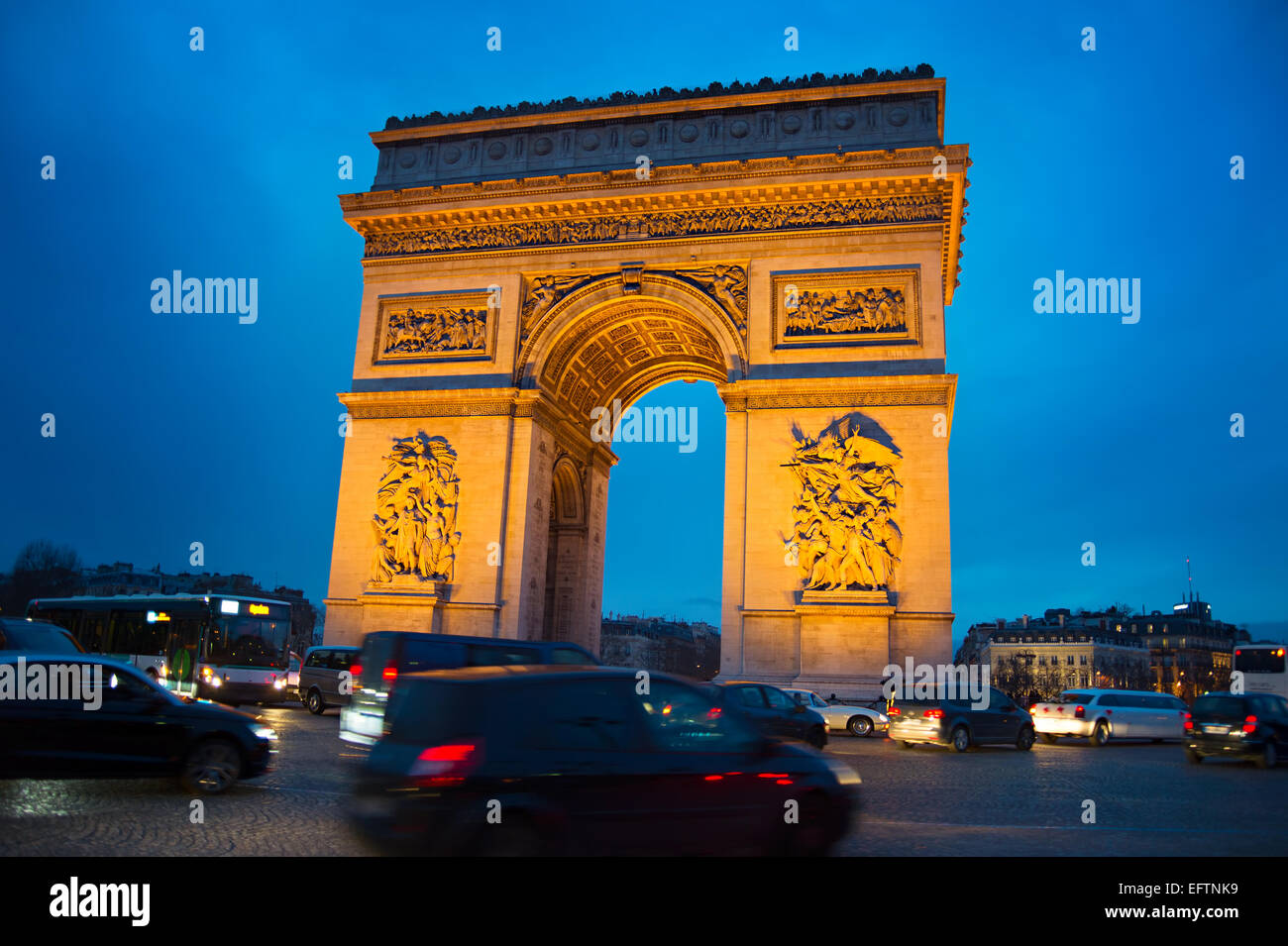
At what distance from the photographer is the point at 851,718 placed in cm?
2038

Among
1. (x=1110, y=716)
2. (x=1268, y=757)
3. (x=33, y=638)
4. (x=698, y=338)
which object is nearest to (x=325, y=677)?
(x=33, y=638)

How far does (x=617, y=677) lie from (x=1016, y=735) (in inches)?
607

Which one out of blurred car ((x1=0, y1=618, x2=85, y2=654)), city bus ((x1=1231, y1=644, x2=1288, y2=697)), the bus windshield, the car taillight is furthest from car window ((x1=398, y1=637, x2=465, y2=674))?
city bus ((x1=1231, y1=644, x2=1288, y2=697))

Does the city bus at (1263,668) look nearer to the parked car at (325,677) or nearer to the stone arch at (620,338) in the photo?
the stone arch at (620,338)

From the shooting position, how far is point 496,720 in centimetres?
529

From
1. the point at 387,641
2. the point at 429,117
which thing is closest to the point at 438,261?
the point at 429,117

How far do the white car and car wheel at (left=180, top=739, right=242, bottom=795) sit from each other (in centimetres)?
1314

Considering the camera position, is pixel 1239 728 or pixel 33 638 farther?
pixel 1239 728

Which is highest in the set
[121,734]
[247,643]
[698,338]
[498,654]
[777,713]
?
[698,338]

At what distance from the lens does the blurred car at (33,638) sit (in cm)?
1376

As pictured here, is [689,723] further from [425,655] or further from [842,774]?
[425,655]

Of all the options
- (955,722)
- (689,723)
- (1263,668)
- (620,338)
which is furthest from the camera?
(1263,668)

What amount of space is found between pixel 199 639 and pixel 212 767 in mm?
15029

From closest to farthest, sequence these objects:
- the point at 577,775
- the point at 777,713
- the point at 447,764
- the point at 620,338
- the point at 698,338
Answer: the point at 447,764, the point at 577,775, the point at 777,713, the point at 698,338, the point at 620,338
